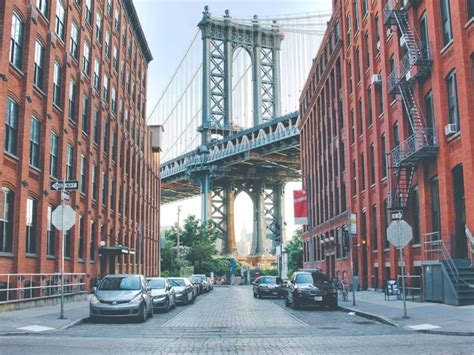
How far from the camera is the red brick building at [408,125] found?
77.4 ft

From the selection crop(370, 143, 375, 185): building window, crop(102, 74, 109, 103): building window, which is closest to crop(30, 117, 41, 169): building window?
crop(102, 74, 109, 103): building window

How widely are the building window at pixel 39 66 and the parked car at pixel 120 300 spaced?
10.9 m

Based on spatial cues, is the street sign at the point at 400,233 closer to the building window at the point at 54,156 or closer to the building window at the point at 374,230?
the building window at the point at 54,156

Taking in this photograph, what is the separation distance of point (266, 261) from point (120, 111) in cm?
5777

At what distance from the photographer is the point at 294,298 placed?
945 inches

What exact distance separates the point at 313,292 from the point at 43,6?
16.8 m

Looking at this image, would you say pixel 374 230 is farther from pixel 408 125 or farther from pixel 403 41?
pixel 403 41

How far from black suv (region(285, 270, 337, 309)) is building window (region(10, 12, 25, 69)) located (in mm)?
13792

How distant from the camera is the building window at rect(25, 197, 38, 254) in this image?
24.8 meters

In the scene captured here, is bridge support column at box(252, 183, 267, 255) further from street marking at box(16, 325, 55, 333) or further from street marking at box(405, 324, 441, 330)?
street marking at box(16, 325, 55, 333)

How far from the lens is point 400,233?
58.6ft

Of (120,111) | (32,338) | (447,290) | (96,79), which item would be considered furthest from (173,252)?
(32,338)

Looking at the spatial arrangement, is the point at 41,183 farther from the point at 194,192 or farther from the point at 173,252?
the point at 194,192

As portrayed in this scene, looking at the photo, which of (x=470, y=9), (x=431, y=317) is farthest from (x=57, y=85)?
(x=431, y=317)
